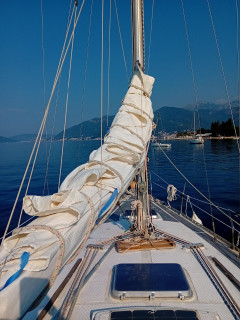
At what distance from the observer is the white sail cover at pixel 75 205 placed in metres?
1.66

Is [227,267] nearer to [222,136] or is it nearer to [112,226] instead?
[112,226]

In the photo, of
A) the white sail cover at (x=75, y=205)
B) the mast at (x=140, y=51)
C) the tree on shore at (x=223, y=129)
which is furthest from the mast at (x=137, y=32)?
the tree on shore at (x=223, y=129)

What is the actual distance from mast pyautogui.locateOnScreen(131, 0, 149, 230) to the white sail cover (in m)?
1.15

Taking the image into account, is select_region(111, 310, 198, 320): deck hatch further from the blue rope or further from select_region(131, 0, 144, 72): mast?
select_region(131, 0, 144, 72): mast

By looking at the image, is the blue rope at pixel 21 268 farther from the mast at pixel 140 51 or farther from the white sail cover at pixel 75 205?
the mast at pixel 140 51

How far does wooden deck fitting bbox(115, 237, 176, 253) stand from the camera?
5037 mm

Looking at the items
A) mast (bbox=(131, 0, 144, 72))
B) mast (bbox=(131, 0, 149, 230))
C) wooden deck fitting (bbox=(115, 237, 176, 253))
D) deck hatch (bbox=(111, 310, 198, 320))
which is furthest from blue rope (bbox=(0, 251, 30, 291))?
mast (bbox=(131, 0, 144, 72))

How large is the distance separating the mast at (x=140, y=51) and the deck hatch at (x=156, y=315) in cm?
213

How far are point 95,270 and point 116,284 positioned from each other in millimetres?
829

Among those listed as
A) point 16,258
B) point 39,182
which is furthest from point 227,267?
point 39,182

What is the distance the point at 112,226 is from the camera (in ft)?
22.7

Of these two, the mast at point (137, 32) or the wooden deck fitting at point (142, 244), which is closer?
the mast at point (137, 32)

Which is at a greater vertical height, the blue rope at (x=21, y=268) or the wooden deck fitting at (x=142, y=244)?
the blue rope at (x=21, y=268)

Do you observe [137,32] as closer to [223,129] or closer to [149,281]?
[149,281]
